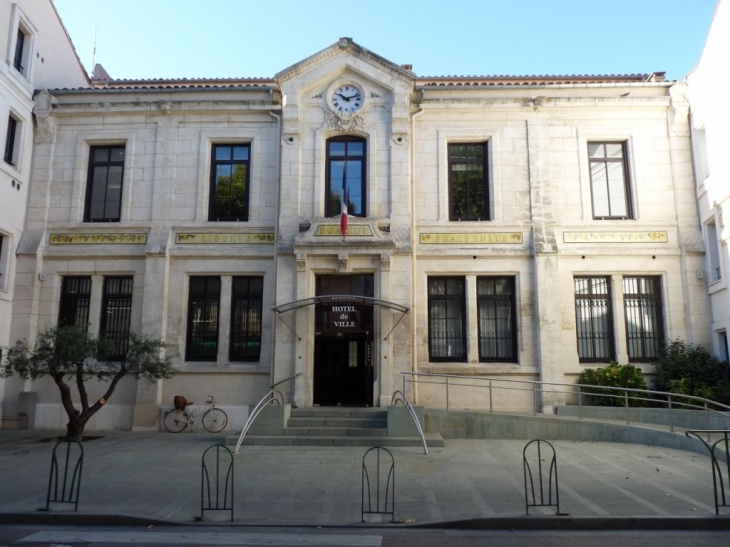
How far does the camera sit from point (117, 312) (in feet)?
61.5

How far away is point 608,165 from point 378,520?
14729 millimetres

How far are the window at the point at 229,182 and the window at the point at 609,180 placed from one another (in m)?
10.8

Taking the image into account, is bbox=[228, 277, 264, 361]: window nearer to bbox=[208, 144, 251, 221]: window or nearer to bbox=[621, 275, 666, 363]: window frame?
bbox=[208, 144, 251, 221]: window

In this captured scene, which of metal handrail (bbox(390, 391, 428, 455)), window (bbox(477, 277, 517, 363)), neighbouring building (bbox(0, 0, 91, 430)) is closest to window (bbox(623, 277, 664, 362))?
window (bbox(477, 277, 517, 363))

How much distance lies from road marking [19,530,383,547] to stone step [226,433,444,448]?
6579mm

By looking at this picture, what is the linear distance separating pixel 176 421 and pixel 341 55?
469 inches

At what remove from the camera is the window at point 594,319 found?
17953 millimetres

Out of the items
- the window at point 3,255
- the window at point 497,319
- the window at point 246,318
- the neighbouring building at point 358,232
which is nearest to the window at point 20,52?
the neighbouring building at point 358,232

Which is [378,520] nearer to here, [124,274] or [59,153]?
[124,274]

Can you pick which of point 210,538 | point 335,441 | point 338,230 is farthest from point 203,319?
point 210,538

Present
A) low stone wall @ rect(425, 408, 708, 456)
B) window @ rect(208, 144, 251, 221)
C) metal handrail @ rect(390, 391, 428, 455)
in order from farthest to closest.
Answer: window @ rect(208, 144, 251, 221) → low stone wall @ rect(425, 408, 708, 456) → metal handrail @ rect(390, 391, 428, 455)

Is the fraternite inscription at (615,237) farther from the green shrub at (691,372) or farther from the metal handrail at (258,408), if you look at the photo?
the metal handrail at (258,408)

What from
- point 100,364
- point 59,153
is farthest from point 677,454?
point 59,153

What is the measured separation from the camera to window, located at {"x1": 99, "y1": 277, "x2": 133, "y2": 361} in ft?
60.8
